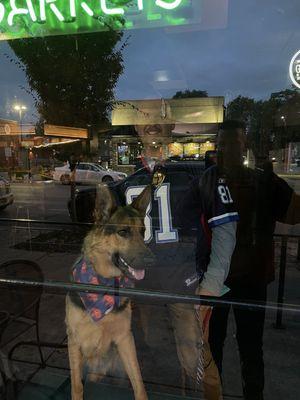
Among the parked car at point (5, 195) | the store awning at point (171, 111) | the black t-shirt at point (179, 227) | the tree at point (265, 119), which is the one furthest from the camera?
the parked car at point (5, 195)

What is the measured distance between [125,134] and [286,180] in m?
1.01

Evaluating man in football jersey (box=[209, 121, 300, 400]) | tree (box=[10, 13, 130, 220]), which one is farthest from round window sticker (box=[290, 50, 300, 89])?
tree (box=[10, 13, 130, 220])

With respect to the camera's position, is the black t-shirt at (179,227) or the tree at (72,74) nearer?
the black t-shirt at (179,227)

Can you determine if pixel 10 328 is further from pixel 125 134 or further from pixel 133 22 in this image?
pixel 133 22

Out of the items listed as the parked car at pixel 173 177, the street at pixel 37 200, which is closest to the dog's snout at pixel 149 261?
the parked car at pixel 173 177

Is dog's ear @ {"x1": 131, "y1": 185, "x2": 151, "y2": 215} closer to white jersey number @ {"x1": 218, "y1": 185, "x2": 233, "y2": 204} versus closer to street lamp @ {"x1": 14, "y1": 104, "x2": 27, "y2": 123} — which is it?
white jersey number @ {"x1": 218, "y1": 185, "x2": 233, "y2": 204}

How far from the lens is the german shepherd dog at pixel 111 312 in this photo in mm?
2273

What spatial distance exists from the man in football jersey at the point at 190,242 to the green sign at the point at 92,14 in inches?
26.7

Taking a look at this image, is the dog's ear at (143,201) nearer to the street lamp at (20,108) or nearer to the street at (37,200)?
the street lamp at (20,108)

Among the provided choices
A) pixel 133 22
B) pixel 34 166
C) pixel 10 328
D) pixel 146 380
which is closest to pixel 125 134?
pixel 133 22

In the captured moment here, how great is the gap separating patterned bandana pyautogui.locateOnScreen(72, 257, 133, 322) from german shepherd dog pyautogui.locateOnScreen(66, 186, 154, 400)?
0.02 meters

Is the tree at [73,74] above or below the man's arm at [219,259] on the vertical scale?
above

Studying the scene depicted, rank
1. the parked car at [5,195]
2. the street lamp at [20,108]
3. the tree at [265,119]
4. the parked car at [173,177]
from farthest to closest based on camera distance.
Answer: the parked car at [5,195]
the street lamp at [20,108]
the parked car at [173,177]
the tree at [265,119]

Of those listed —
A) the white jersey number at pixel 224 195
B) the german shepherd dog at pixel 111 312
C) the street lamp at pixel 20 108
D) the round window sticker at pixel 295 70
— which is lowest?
the german shepherd dog at pixel 111 312
